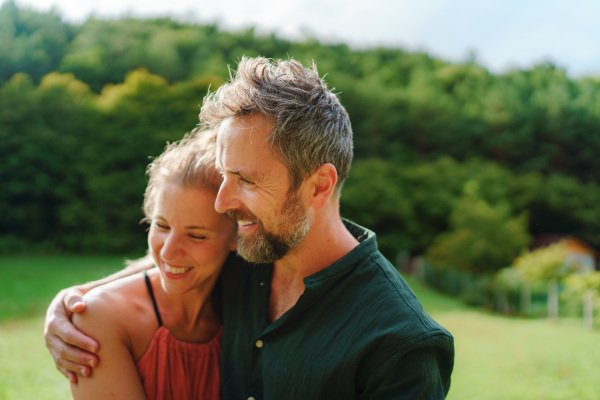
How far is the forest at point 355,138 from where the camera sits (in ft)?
96.0

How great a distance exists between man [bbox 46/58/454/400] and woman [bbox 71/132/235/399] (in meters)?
0.09

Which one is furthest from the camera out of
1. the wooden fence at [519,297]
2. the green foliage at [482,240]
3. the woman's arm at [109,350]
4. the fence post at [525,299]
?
the green foliage at [482,240]

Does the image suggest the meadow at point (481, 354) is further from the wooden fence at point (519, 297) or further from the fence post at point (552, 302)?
the fence post at point (552, 302)

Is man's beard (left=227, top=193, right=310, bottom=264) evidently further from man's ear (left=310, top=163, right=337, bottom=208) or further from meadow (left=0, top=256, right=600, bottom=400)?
meadow (left=0, top=256, right=600, bottom=400)

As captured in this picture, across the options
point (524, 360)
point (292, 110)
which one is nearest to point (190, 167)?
point (292, 110)

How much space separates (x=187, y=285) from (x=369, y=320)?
78 centimetres

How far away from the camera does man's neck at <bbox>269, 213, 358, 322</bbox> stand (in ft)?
6.62

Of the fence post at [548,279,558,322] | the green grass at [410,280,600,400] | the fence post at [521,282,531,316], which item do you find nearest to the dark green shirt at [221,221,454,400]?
the green grass at [410,280,600,400]

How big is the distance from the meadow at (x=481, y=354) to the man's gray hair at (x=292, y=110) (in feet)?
21.3

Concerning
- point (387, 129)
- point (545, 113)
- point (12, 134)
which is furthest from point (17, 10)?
point (545, 113)

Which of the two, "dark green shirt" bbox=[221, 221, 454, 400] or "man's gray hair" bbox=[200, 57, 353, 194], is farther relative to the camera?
"man's gray hair" bbox=[200, 57, 353, 194]

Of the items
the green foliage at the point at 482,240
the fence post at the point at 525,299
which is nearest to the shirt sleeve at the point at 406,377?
the fence post at the point at 525,299

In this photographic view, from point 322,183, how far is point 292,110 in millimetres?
306

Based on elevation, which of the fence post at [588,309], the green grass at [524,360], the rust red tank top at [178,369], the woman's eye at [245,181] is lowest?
the fence post at [588,309]
